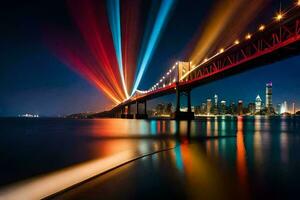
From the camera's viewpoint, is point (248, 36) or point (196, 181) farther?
point (248, 36)

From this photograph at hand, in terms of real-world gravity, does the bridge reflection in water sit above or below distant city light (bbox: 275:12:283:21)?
below

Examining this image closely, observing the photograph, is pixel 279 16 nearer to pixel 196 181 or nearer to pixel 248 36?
pixel 248 36

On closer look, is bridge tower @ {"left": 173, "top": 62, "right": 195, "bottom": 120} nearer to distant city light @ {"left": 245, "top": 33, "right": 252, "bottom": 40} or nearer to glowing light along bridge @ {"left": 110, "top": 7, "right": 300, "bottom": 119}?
glowing light along bridge @ {"left": 110, "top": 7, "right": 300, "bottom": 119}

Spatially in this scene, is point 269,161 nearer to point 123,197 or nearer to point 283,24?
point 123,197

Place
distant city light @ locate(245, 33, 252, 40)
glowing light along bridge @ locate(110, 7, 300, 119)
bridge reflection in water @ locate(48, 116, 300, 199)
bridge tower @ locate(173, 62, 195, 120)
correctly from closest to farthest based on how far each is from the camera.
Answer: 1. bridge reflection in water @ locate(48, 116, 300, 199)
2. glowing light along bridge @ locate(110, 7, 300, 119)
3. distant city light @ locate(245, 33, 252, 40)
4. bridge tower @ locate(173, 62, 195, 120)

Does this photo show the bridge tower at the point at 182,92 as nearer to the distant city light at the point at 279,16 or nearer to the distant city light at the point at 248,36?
the distant city light at the point at 248,36

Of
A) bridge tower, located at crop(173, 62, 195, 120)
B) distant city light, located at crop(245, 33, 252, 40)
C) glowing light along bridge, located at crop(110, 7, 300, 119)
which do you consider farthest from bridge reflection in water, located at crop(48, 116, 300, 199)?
bridge tower, located at crop(173, 62, 195, 120)

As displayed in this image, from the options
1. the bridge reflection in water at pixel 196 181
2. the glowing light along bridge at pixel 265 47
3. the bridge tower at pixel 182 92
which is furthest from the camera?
the bridge tower at pixel 182 92

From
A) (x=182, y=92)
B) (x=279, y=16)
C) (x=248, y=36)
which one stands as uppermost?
(x=248, y=36)

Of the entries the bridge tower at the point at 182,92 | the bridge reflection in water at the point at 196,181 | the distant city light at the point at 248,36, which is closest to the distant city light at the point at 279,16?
the distant city light at the point at 248,36

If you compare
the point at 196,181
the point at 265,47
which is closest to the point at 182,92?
the point at 265,47

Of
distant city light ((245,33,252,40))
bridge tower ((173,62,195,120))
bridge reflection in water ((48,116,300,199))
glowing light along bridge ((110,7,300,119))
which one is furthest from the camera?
bridge tower ((173,62,195,120))

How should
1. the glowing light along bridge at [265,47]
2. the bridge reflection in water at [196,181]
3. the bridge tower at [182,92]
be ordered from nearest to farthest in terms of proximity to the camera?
the bridge reflection in water at [196,181]
the glowing light along bridge at [265,47]
the bridge tower at [182,92]

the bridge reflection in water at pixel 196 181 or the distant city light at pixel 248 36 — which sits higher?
the distant city light at pixel 248 36
